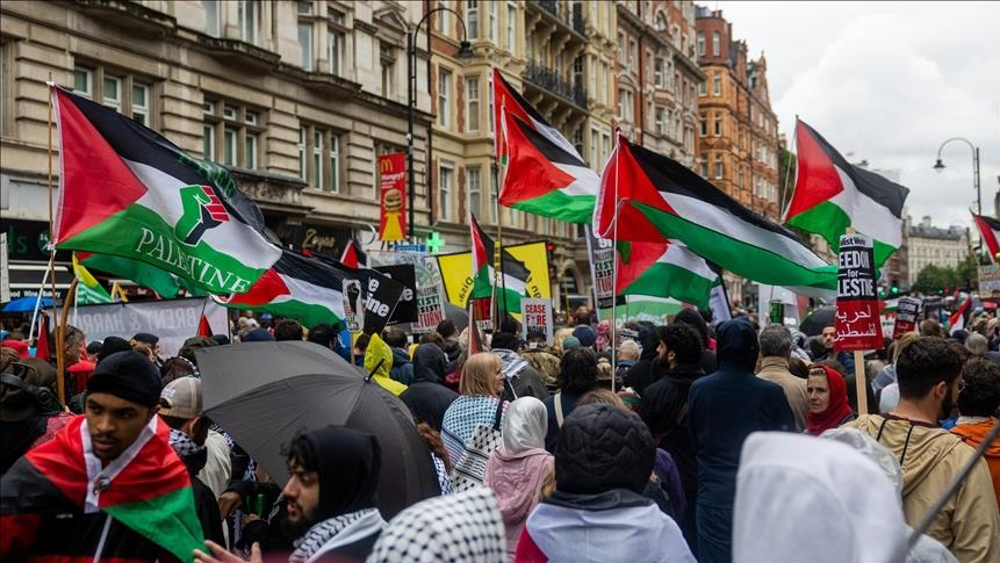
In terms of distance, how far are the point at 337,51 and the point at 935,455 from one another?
27.4m

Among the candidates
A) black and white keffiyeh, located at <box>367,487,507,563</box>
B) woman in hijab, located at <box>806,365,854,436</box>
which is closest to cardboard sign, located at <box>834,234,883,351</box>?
woman in hijab, located at <box>806,365,854,436</box>

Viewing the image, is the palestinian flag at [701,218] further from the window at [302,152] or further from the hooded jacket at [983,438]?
the window at [302,152]

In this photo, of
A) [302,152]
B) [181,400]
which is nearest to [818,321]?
[181,400]

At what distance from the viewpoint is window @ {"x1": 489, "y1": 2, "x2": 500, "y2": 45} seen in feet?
132

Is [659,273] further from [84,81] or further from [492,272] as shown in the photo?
[84,81]

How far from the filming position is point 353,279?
9.79 m

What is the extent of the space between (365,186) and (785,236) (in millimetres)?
23166

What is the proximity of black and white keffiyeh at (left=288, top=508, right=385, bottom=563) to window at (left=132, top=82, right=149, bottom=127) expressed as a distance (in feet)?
68.0

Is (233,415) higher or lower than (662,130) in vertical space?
lower

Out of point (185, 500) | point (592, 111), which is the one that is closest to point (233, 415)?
point (185, 500)

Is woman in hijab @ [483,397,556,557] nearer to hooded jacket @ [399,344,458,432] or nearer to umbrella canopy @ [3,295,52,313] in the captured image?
hooded jacket @ [399,344,458,432]

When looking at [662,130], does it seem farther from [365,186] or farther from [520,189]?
[520,189]

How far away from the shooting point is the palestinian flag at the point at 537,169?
11195mm

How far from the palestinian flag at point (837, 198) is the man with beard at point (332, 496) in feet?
26.7
